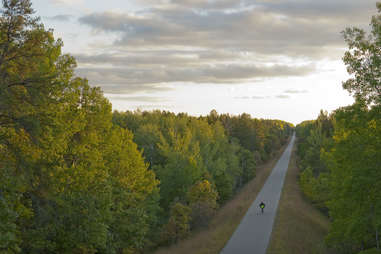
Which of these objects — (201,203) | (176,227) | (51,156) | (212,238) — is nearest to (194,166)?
(201,203)

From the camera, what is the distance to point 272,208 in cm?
3994

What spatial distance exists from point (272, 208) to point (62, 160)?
1074 inches

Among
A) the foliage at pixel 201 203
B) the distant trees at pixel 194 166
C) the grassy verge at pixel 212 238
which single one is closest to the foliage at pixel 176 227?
the distant trees at pixel 194 166

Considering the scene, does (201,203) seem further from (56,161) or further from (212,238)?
(56,161)

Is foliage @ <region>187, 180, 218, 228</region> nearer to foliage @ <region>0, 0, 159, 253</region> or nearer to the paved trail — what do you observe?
the paved trail

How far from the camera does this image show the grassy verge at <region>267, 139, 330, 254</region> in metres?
26.6

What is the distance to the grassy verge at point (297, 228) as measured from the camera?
26562 millimetres

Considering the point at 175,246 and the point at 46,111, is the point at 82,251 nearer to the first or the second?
the point at 46,111

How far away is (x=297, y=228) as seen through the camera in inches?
1268

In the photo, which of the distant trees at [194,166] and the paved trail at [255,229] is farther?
the distant trees at [194,166]

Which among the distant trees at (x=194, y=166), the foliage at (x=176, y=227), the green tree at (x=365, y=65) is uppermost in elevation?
the green tree at (x=365, y=65)

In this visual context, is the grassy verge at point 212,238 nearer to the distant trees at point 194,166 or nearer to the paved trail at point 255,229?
the paved trail at point 255,229

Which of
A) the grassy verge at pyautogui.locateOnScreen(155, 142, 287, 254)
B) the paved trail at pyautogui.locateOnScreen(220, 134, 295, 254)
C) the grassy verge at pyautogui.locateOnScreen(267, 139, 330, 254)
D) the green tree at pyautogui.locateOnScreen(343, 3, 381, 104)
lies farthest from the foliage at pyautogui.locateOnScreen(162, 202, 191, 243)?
the green tree at pyautogui.locateOnScreen(343, 3, 381, 104)

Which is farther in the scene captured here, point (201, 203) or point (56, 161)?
point (201, 203)
